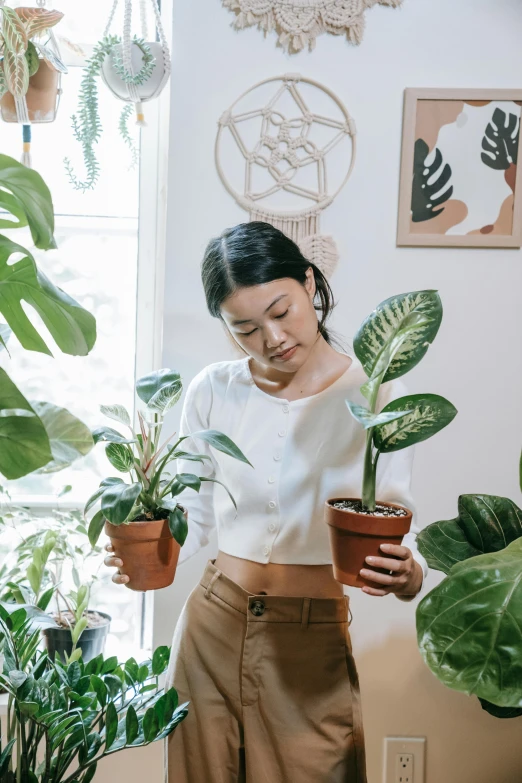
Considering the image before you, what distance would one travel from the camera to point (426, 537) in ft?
3.23

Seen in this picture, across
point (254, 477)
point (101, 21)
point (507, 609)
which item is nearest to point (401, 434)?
point (507, 609)

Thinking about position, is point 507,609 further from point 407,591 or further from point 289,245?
point 289,245

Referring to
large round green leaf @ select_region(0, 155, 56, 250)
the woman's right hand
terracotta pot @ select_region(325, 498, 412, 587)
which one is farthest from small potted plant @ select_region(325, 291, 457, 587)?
large round green leaf @ select_region(0, 155, 56, 250)

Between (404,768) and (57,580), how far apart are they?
1.02 meters

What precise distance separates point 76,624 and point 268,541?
62 cm

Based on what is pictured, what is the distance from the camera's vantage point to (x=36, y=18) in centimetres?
147

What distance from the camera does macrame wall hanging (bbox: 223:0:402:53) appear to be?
1638mm

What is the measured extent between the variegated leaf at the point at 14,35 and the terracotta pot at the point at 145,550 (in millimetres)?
1011

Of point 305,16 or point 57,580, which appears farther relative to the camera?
point 57,580

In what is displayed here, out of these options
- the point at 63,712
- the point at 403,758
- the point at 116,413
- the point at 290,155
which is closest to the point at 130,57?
the point at 290,155

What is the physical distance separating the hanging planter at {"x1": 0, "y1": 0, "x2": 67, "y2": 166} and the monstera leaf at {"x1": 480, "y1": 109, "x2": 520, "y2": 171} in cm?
102

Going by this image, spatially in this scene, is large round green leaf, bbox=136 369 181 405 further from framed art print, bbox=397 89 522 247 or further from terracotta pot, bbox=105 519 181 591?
framed art print, bbox=397 89 522 247

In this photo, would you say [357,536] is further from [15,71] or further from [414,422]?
[15,71]

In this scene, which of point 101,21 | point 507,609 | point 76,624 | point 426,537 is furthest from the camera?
point 101,21
